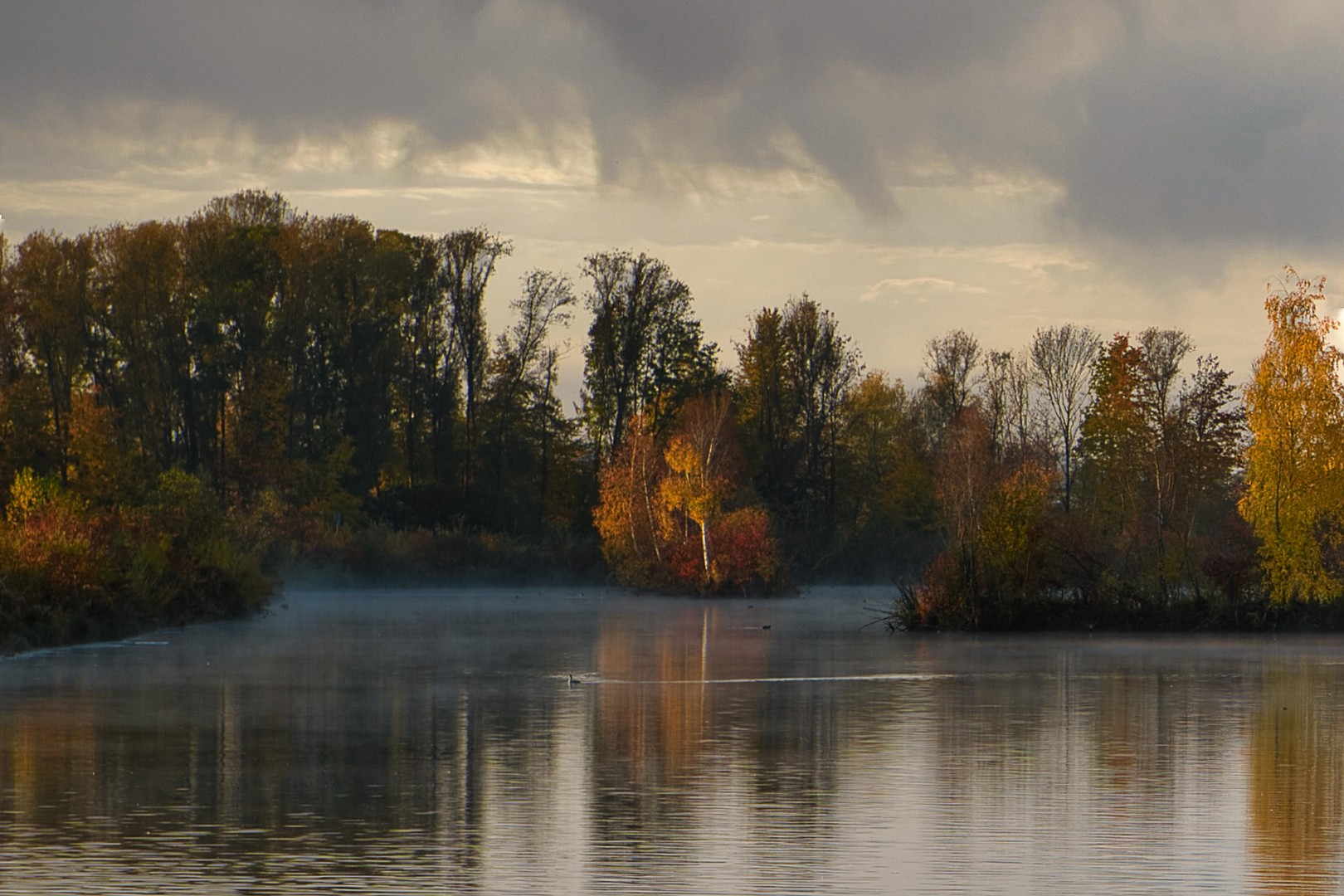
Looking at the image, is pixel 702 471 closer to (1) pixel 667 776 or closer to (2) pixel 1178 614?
(2) pixel 1178 614

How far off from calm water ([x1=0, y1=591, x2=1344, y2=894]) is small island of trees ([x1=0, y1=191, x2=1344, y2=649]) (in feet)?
42.2

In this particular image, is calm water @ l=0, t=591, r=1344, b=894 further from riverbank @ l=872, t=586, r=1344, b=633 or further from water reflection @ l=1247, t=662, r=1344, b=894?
riverbank @ l=872, t=586, r=1344, b=633

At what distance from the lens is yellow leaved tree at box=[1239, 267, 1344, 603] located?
139ft

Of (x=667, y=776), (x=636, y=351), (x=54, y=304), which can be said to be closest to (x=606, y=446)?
(x=636, y=351)

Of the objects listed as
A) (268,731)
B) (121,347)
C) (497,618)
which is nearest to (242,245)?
(121,347)

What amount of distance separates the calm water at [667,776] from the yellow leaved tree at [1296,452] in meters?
12.6

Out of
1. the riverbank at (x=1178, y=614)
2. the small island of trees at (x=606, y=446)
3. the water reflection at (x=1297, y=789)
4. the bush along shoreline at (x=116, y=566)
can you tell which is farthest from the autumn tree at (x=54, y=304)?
the water reflection at (x=1297, y=789)

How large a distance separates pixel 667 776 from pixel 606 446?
232 feet

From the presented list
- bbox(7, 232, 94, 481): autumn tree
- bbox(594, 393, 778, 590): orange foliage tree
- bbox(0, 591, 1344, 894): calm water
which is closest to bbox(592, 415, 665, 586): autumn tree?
bbox(594, 393, 778, 590): orange foliage tree

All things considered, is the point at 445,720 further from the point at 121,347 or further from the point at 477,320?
the point at 477,320

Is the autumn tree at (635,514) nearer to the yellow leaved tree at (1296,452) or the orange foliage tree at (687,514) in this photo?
the orange foliage tree at (687,514)

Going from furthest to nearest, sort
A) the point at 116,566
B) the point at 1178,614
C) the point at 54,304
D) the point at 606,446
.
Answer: the point at 606,446, the point at 54,304, the point at 1178,614, the point at 116,566

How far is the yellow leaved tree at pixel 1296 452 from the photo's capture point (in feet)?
139

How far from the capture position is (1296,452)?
43062 mm
